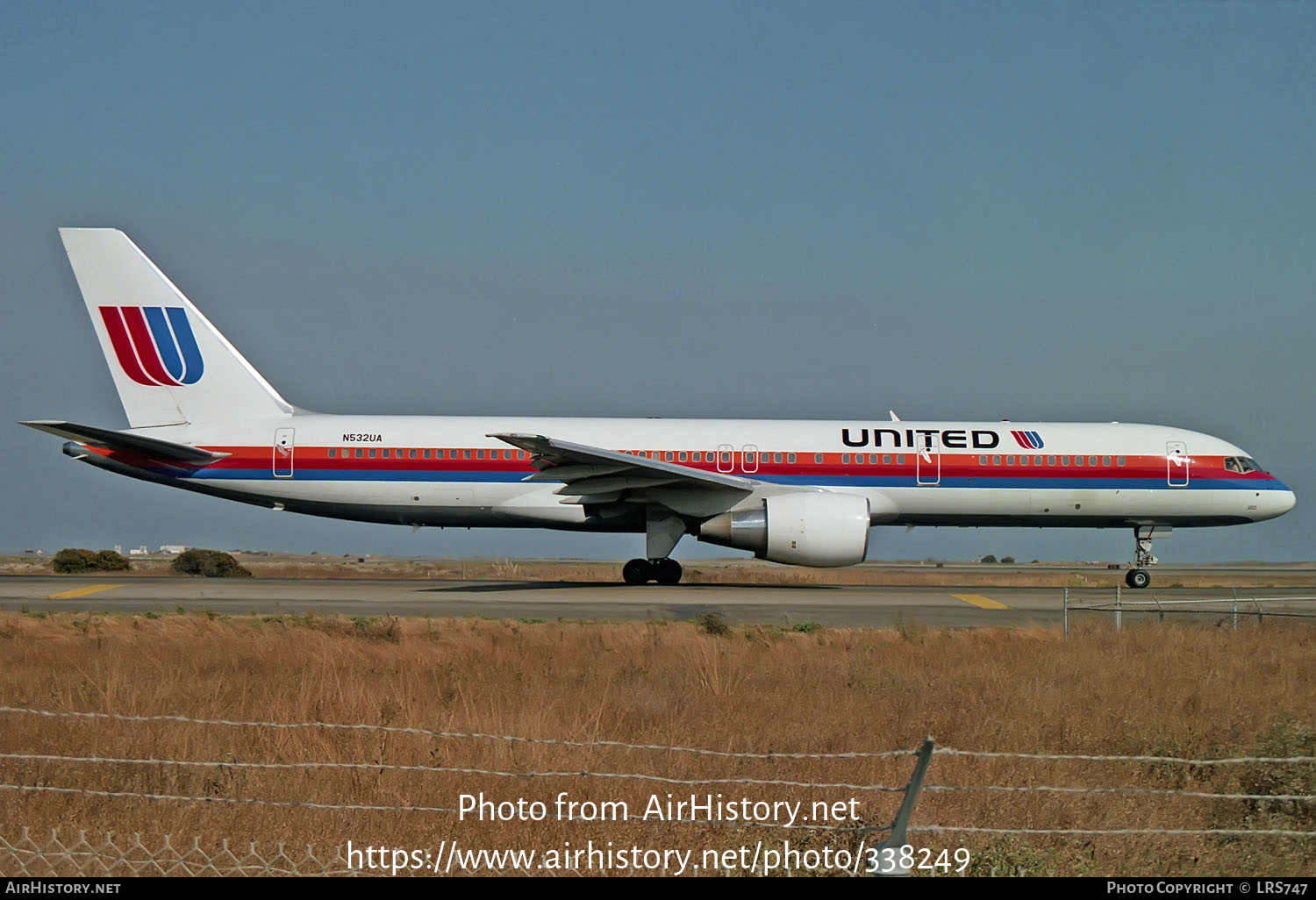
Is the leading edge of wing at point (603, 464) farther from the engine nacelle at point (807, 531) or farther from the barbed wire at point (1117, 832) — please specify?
the barbed wire at point (1117, 832)

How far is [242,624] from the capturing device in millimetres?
16219

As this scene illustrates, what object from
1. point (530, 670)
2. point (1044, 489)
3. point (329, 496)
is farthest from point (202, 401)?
point (1044, 489)

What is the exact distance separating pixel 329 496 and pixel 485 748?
18.1 metres

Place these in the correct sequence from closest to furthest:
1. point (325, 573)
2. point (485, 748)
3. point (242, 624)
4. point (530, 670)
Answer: point (485, 748)
point (530, 670)
point (242, 624)
point (325, 573)

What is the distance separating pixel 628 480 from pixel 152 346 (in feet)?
38.1

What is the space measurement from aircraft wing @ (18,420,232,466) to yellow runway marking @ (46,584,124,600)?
9.60ft

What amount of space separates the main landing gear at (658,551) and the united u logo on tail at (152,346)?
10.8 m

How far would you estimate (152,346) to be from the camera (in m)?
26.9

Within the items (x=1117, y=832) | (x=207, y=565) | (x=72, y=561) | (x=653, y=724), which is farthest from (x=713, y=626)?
(x=72, y=561)

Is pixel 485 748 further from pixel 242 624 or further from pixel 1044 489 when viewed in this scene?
pixel 1044 489

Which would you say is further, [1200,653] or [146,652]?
[1200,653]

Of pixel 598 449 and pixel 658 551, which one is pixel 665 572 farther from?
pixel 598 449

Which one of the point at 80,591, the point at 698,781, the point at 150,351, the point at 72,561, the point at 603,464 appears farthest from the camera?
the point at 72,561

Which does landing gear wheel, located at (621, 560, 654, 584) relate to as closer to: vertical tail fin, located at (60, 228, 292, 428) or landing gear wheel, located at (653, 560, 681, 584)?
landing gear wheel, located at (653, 560, 681, 584)
